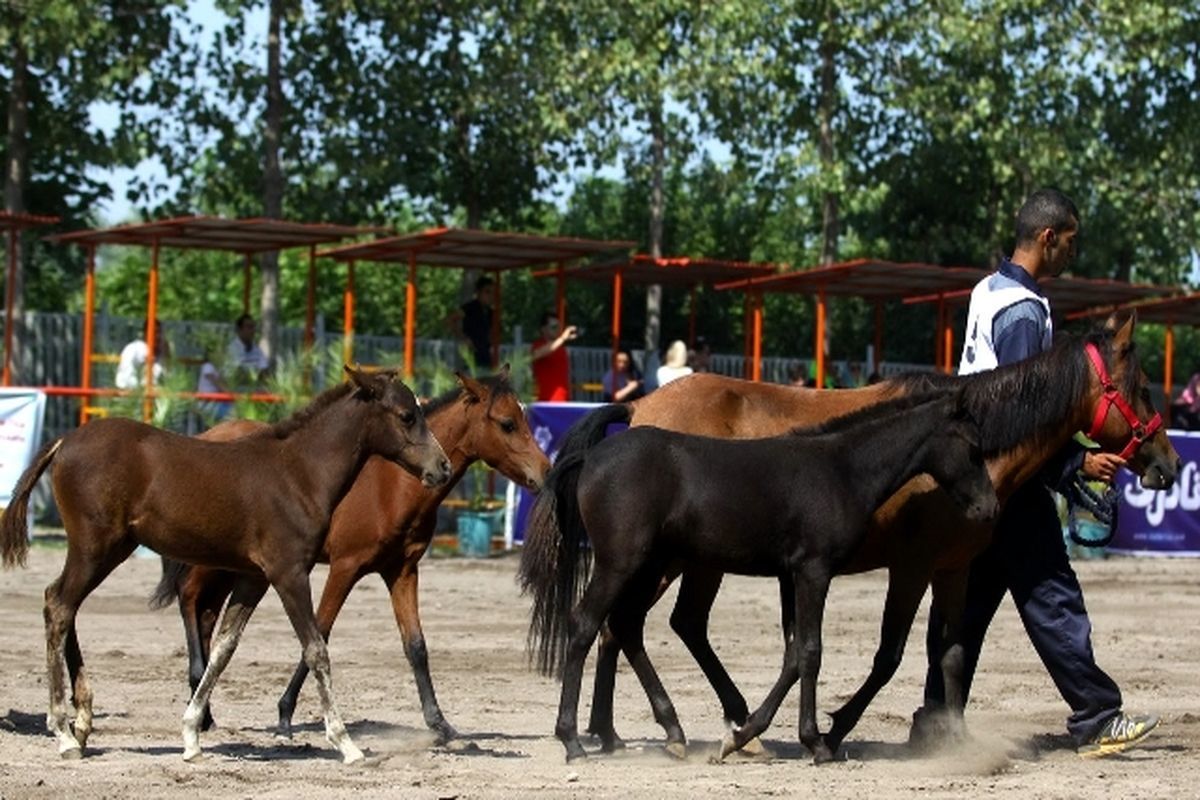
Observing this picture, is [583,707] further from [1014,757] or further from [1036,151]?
[1036,151]

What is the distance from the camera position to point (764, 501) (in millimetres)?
8695

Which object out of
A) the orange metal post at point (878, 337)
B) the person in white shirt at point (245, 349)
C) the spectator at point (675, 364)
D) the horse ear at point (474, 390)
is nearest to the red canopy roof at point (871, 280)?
the orange metal post at point (878, 337)

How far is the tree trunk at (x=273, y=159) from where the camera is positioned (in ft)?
87.0

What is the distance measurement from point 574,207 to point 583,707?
27780 millimetres

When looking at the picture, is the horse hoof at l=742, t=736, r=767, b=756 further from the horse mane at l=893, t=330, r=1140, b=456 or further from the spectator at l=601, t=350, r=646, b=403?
the spectator at l=601, t=350, r=646, b=403

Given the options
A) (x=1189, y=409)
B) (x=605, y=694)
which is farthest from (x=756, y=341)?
(x=605, y=694)

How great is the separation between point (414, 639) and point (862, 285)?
648 inches

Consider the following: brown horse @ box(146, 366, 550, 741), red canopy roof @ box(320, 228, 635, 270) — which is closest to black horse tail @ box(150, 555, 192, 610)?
brown horse @ box(146, 366, 550, 741)

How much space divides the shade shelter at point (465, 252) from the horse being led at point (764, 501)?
39.5 feet

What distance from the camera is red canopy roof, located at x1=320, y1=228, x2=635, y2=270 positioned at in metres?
21.8

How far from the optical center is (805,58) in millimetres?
29484

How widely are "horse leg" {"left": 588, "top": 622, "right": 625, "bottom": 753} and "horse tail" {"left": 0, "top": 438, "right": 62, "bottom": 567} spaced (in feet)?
8.18

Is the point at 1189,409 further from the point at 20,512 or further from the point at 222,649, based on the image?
the point at 20,512

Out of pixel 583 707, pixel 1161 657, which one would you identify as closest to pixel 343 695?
pixel 583 707
